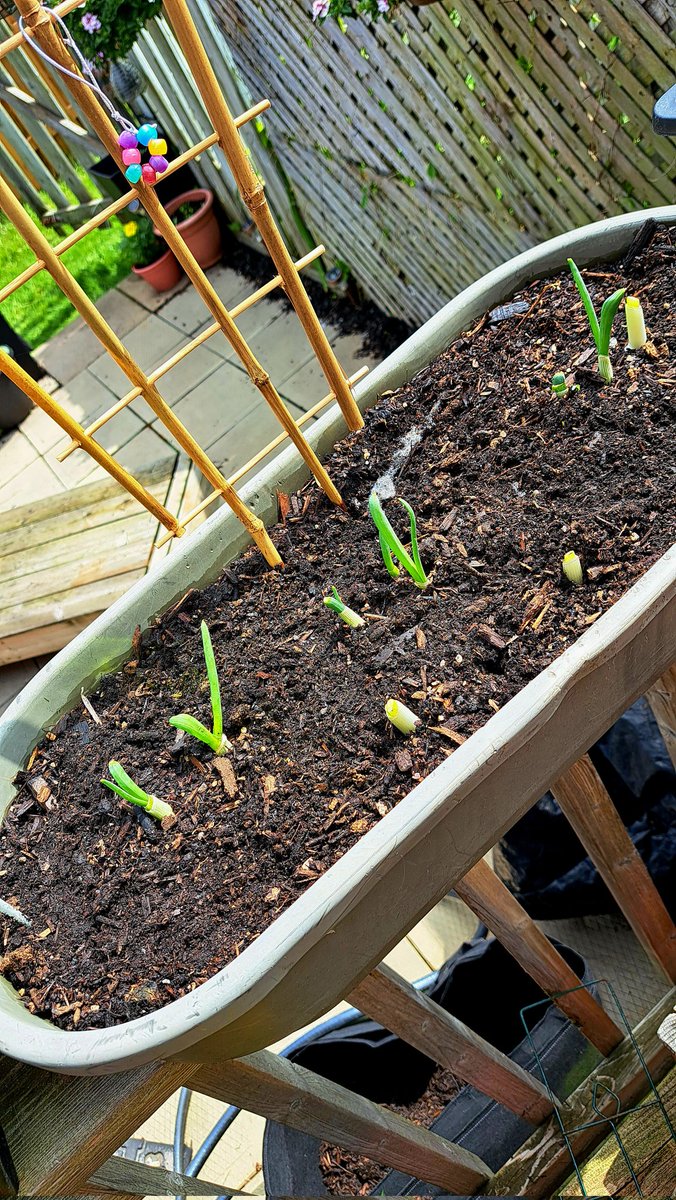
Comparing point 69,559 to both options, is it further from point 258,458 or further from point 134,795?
point 134,795

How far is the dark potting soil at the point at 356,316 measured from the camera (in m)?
3.48

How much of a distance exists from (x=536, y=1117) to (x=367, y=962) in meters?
0.74

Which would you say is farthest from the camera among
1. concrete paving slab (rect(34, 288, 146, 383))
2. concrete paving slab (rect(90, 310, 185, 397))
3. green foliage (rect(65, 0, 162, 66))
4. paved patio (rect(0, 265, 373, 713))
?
concrete paving slab (rect(34, 288, 146, 383))

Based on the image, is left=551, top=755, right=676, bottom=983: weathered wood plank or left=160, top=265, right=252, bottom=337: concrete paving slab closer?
left=551, top=755, right=676, bottom=983: weathered wood plank

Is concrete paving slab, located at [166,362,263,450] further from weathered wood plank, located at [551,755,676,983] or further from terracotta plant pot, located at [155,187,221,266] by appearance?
weathered wood plank, located at [551,755,676,983]

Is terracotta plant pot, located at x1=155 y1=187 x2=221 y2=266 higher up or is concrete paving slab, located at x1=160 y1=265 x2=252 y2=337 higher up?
terracotta plant pot, located at x1=155 y1=187 x2=221 y2=266

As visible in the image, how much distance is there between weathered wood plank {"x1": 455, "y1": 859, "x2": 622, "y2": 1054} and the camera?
3.68 ft

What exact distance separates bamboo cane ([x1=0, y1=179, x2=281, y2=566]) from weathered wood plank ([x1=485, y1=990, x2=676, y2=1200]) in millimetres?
1013

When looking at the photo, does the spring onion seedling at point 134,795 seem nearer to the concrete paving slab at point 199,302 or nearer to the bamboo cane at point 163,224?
the bamboo cane at point 163,224

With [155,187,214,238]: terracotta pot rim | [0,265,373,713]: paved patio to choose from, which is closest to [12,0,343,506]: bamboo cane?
[0,265,373,713]: paved patio

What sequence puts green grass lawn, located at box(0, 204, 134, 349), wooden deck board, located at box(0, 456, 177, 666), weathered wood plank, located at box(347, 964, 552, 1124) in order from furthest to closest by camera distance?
green grass lawn, located at box(0, 204, 134, 349) < wooden deck board, located at box(0, 456, 177, 666) < weathered wood plank, located at box(347, 964, 552, 1124)

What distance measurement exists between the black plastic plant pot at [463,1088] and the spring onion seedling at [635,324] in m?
1.09

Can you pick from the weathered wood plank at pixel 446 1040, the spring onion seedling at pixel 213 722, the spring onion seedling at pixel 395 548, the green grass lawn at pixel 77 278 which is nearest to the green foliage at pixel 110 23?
the green grass lawn at pixel 77 278

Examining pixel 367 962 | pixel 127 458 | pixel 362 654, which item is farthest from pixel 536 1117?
pixel 127 458
